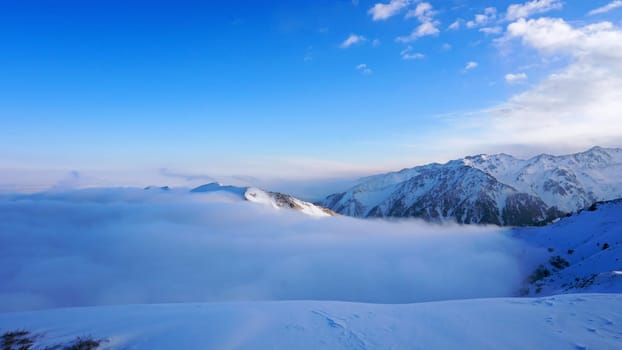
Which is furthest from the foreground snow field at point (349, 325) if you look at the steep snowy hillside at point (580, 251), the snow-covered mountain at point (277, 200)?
the snow-covered mountain at point (277, 200)

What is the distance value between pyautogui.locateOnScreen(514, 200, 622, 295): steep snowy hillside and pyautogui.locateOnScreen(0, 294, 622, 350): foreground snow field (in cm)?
1942

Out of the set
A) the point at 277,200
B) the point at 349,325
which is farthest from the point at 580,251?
the point at 277,200

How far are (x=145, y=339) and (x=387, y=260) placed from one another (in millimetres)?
105861

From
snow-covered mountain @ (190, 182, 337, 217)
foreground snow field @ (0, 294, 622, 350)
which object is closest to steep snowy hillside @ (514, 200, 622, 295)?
foreground snow field @ (0, 294, 622, 350)

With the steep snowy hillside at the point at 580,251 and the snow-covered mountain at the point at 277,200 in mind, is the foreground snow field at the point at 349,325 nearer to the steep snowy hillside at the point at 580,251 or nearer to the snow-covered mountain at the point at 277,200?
the steep snowy hillside at the point at 580,251

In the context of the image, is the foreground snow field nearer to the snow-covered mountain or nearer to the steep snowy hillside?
the steep snowy hillside

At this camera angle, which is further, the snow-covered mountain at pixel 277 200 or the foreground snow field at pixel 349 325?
the snow-covered mountain at pixel 277 200

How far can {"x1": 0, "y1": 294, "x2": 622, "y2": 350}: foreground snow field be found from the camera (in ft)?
27.4

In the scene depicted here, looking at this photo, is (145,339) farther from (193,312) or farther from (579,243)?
(579,243)

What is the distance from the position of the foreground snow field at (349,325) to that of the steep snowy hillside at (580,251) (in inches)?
764

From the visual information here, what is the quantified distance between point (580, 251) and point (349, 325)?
230ft

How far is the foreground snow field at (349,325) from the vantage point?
835 centimetres

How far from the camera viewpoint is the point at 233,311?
11.1 m

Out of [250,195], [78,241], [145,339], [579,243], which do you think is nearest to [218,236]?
[250,195]
